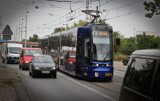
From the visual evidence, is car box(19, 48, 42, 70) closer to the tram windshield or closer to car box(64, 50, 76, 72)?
car box(64, 50, 76, 72)

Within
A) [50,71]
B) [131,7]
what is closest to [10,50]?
[131,7]

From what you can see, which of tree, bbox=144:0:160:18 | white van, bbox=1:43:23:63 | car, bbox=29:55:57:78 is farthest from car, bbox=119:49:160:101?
white van, bbox=1:43:23:63

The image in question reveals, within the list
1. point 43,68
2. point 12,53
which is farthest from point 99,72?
point 12,53

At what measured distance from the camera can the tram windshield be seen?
22.1 meters

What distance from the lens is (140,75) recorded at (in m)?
5.66

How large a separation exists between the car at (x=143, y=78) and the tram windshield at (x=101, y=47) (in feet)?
51.2

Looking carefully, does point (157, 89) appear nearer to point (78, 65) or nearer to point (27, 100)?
point (27, 100)

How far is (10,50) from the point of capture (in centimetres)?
4666

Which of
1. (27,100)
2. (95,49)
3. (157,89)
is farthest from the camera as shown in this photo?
(95,49)

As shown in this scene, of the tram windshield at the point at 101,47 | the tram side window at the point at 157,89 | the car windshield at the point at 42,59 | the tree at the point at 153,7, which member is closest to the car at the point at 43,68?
the car windshield at the point at 42,59

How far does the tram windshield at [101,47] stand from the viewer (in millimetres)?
22062

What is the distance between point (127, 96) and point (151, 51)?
3.20 ft

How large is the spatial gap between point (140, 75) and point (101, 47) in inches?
647

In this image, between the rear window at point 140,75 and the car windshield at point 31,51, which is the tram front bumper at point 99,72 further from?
the rear window at point 140,75
